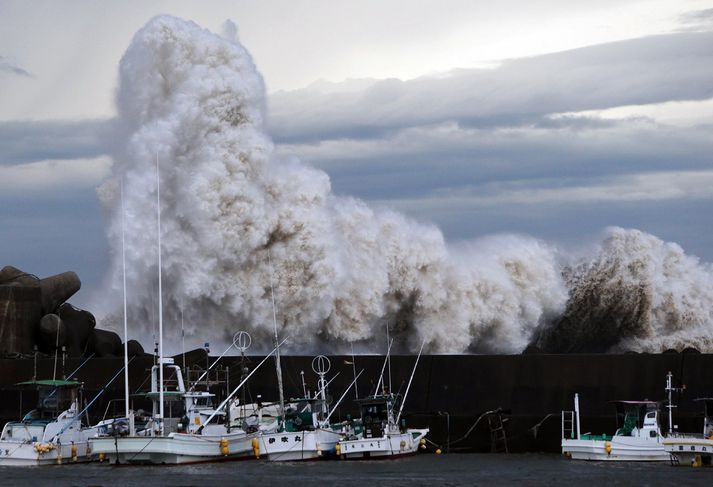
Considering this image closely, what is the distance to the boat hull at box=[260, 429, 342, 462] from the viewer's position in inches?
2031

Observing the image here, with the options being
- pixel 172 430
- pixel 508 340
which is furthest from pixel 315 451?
pixel 508 340

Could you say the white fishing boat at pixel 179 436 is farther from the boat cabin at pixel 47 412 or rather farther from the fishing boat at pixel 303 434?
the boat cabin at pixel 47 412

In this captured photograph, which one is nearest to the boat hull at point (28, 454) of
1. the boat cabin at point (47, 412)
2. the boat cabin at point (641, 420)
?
the boat cabin at point (47, 412)

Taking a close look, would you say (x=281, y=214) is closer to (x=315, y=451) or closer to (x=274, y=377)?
(x=274, y=377)

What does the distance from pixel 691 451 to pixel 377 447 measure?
9.86 m

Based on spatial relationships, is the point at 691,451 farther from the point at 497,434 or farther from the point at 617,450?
the point at 497,434

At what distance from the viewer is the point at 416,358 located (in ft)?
184

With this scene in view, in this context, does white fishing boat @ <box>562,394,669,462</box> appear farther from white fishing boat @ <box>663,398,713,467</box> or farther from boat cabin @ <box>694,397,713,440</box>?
boat cabin @ <box>694,397,713,440</box>

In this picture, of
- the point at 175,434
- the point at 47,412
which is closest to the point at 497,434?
the point at 175,434

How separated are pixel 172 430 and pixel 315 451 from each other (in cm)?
464

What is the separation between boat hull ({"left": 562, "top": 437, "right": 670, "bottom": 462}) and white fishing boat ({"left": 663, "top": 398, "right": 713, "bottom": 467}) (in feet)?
2.65

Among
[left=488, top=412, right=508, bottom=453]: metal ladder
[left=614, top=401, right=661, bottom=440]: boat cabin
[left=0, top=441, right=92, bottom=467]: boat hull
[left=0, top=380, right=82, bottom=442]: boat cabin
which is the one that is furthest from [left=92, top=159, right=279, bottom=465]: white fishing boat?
[left=614, top=401, right=661, bottom=440]: boat cabin

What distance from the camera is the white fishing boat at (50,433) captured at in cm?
5162

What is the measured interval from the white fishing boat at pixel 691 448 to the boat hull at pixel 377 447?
831 cm
